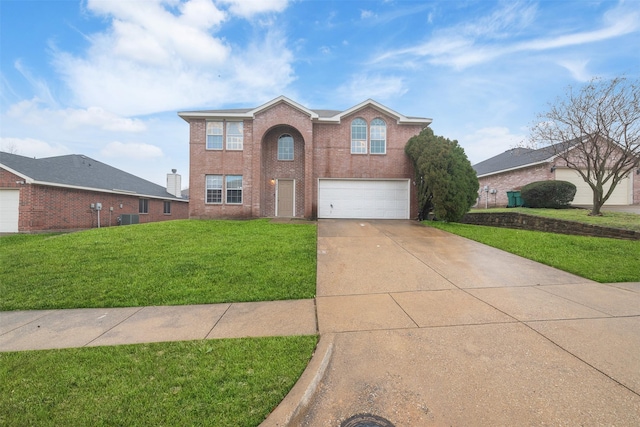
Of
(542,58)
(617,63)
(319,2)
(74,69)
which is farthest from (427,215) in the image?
(74,69)

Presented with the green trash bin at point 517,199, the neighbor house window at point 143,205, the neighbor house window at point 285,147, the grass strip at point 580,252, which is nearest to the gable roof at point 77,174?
the neighbor house window at point 143,205

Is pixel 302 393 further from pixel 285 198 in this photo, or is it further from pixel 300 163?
pixel 300 163

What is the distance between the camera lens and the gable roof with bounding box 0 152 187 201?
13788 mm

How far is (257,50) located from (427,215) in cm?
1214

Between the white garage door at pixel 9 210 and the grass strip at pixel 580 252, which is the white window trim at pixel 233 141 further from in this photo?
the grass strip at pixel 580 252

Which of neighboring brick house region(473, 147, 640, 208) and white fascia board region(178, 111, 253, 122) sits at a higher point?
white fascia board region(178, 111, 253, 122)

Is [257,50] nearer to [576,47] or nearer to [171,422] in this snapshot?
[576,47]

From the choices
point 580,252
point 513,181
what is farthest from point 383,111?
point 513,181

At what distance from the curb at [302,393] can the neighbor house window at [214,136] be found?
1363 centimetres

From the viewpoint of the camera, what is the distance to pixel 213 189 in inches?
559

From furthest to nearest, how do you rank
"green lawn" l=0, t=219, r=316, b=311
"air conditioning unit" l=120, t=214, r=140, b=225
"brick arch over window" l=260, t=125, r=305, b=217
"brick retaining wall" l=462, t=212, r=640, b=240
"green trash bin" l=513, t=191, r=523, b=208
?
"air conditioning unit" l=120, t=214, r=140, b=225
"green trash bin" l=513, t=191, r=523, b=208
"brick arch over window" l=260, t=125, r=305, b=217
"brick retaining wall" l=462, t=212, r=640, b=240
"green lawn" l=0, t=219, r=316, b=311

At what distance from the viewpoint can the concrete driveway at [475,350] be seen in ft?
6.38

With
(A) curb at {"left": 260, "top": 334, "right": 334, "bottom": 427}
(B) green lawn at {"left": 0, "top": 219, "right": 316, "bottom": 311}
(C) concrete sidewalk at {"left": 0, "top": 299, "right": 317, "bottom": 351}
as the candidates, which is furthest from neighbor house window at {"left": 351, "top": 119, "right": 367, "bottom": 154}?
(A) curb at {"left": 260, "top": 334, "right": 334, "bottom": 427}

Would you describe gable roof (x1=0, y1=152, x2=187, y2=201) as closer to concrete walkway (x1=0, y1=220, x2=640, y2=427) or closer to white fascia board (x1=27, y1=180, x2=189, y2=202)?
white fascia board (x1=27, y1=180, x2=189, y2=202)
